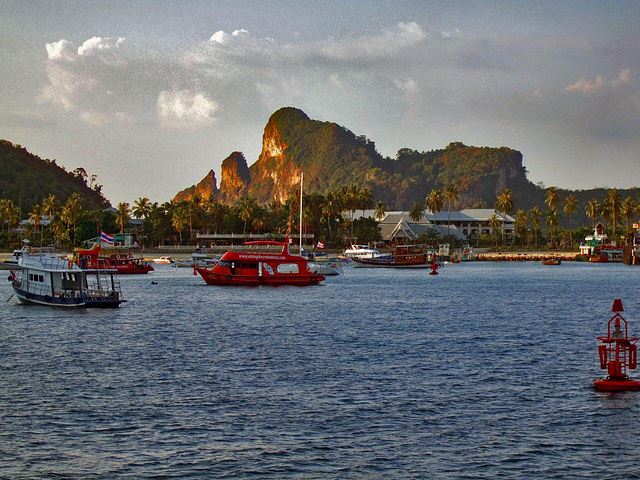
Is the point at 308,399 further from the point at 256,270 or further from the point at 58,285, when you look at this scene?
the point at 256,270

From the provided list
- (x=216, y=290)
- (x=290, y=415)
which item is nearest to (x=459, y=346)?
(x=290, y=415)

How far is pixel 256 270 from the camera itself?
100812 mm

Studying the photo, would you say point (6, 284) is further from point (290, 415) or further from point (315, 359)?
point (290, 415)

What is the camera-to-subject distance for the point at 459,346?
1923 inches

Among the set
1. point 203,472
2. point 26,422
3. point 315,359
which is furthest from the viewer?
point 315,359

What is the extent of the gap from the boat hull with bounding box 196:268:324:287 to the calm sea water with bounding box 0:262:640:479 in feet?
116

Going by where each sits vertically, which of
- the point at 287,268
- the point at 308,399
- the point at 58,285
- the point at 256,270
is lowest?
the point at 308,399

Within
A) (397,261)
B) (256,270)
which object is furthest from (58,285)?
(397,261)

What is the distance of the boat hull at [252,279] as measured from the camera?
101m

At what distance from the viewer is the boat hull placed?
101m

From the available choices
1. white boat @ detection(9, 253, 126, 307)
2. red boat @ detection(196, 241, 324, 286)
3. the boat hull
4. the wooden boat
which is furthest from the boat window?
the wooden boat

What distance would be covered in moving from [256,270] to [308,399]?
6813cm

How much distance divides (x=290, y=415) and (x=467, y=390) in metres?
8.86

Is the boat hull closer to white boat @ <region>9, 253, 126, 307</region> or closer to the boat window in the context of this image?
the boat window
